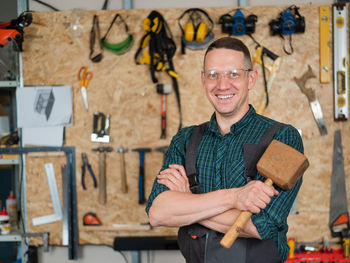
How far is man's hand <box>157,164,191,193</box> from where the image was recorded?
1.31m

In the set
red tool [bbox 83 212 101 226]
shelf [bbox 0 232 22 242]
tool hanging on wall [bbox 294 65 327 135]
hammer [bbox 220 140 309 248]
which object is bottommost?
shelf [bbox 0 232 22 242]

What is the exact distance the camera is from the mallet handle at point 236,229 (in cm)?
100

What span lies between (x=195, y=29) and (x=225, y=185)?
1.31m

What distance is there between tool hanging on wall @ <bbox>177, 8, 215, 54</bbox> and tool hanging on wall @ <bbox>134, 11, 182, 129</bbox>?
99mm

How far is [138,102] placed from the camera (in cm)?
235

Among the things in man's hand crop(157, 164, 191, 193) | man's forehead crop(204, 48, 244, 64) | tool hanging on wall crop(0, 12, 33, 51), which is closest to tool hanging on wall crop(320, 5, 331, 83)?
man's forehead crop(204, 48, 244, 64)

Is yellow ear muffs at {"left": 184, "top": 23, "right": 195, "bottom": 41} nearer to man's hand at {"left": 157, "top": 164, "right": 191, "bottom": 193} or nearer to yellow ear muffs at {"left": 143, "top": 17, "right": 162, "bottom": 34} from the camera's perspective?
yellow ear muffs at {"left": 143, "top": 17, "right": 162, "bottom": 34}

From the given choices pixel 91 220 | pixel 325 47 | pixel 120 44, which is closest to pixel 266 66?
pixel 325 47

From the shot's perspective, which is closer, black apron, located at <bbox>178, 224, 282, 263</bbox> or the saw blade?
black apron, located at <bbox>178, 224, 282, 263</bbox>

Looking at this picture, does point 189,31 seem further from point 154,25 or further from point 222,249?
point 222,249

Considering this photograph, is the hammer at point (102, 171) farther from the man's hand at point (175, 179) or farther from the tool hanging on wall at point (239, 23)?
the tool hanging on wall at point (239, 23)

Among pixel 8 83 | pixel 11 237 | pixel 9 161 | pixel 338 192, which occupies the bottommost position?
pixel 11 237

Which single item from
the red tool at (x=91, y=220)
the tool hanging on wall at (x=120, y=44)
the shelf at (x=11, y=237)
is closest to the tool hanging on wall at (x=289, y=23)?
the tool hanging on wall at (x=120, y=44)

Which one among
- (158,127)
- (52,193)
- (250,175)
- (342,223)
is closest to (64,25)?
(158,127)
